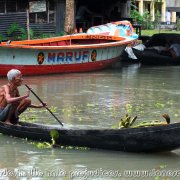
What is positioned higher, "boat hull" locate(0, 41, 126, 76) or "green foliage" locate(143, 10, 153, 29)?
"green foliage" locate(143, 10, 153, 29)

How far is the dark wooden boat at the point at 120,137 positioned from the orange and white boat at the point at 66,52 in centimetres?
810

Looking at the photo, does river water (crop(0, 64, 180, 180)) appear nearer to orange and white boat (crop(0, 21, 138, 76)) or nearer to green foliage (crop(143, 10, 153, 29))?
orange and white boat (crop(0, 21, 138, 76))

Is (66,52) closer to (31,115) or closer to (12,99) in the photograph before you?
(31,115)

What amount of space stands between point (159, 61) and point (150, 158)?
48.5ft

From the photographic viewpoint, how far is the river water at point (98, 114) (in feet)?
23.1

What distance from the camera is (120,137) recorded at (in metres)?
7.44

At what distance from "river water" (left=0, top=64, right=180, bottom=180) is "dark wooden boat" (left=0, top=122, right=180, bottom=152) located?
0.13 metres

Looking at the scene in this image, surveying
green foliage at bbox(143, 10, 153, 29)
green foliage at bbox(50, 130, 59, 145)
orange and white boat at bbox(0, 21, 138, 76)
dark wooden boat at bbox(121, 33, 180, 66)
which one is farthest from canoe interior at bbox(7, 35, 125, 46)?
green foliage at bbox(143, 10, 153, 29)

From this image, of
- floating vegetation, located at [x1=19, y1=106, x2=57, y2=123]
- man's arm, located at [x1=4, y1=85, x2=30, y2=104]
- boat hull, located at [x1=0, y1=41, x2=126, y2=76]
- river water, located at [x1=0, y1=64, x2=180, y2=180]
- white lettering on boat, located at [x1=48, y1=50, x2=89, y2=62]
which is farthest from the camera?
white lettering on boat, located at [x1=48, y1=50, x2=89, y2=62]

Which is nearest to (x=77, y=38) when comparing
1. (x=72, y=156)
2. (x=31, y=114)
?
(x=31, y=114)

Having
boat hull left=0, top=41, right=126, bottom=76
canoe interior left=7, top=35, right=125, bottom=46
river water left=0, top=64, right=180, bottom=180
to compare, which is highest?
canoe interior left=7, top=35, right=125, bottom=46

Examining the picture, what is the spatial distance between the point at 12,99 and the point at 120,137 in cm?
187

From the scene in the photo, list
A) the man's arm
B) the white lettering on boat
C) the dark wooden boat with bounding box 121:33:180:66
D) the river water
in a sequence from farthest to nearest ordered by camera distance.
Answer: the dark wooden boat with bounding box 121:33:180:66 → the white lettering on boat → the man's arm → the river water

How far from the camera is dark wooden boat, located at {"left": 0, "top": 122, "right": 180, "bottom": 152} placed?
7.15 meters
